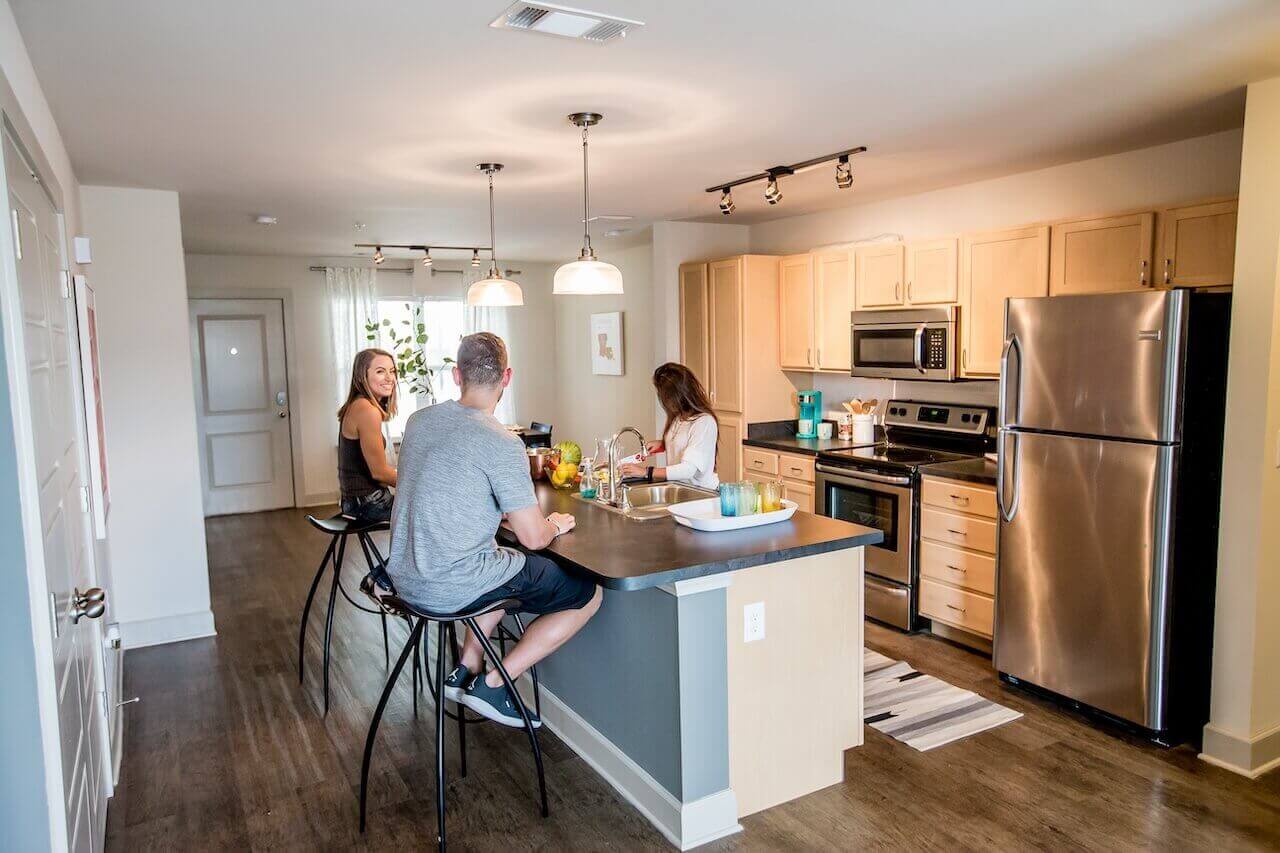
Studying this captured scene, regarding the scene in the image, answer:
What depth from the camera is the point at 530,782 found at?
117 inches

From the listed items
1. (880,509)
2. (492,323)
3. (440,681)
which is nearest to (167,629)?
(440,681)

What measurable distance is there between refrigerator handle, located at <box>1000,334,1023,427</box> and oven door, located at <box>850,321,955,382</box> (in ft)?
2.80

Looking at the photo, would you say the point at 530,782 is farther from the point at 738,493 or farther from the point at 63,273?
the point at 63,273

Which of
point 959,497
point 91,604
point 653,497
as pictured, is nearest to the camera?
point 91,604

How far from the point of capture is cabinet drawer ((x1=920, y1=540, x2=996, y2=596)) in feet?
13.1

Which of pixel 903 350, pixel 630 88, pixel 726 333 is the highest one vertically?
→ pixel 630 88

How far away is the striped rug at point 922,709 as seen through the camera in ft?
10.8

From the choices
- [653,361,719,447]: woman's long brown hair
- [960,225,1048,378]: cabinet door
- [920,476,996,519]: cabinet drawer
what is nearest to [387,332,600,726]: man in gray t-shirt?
[653,361,719,447]: woman's long brown hair

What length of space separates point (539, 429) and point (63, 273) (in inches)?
173

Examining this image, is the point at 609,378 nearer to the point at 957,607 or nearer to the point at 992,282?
the point at 992,282

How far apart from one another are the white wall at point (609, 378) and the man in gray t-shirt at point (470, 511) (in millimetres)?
4707

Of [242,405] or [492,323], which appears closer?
[242,405]

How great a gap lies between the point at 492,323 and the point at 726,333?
3.86 meters

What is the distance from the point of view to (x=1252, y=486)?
291 cm
